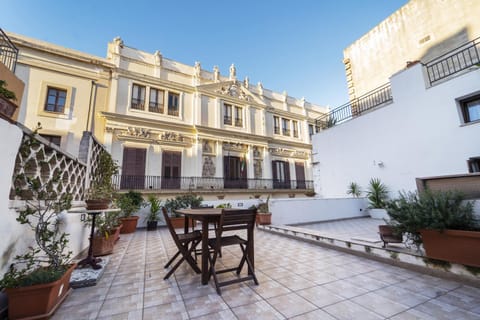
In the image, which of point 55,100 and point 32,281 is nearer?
point 32,281

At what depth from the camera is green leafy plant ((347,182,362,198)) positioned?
7424 mm

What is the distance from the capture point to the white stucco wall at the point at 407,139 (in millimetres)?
4938

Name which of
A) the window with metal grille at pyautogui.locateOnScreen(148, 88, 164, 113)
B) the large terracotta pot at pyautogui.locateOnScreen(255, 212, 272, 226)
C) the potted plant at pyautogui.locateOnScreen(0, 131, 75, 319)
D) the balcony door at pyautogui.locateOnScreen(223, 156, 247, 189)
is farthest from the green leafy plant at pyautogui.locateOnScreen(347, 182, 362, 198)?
the window with metal grille at pyautogui.locateOnScreen(148, 88, 164, 113)

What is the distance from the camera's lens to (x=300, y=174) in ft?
46.6

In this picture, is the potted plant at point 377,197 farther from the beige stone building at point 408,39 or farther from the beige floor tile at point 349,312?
the beige floor tile at point 349,312

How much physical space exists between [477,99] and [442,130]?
36.5 inches

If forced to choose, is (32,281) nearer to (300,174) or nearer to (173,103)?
(173,103)

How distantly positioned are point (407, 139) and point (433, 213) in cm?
494

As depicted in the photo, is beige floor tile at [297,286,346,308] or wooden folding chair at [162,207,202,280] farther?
wooden folding chair at [162,207,202,280]

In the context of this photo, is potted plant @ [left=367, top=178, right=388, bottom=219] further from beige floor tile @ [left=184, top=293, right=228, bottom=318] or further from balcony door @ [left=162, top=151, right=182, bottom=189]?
balcony door @ [left=162, top=151, right=182, bottom=189]

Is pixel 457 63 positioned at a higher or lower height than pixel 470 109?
higher

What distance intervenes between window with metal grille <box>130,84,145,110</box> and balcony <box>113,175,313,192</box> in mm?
Answer: 3629

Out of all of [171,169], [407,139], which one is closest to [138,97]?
[171,169]

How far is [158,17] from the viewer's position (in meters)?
7.64
